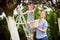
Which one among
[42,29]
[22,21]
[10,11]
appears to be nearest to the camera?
[42,29]

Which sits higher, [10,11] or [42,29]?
[10,11]

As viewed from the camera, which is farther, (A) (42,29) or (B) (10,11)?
(B) (10,11)

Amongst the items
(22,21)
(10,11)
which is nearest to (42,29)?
(10,11)

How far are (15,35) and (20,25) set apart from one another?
1843mm

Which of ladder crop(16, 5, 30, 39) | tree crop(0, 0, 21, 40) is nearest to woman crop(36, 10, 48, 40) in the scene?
tree crop(0, 0, 21, 40)

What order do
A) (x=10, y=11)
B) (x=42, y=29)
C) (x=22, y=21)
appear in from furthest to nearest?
(x=22, y=21) → (x=10, y=11) → (x=42, y=29)

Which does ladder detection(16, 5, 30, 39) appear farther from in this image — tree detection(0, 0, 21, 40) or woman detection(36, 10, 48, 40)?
woman detection(36, 10, 48, 40)

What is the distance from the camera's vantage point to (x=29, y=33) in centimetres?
1042

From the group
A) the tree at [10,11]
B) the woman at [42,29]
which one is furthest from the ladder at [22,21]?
the woman at [42,29]

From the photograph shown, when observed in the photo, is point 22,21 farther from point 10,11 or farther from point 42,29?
point 42,29

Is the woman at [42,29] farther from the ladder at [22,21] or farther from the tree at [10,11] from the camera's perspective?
the ladder at [22,21]

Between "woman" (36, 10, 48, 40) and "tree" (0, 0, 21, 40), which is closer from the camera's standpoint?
"woman" (36, 10, 48, 40)

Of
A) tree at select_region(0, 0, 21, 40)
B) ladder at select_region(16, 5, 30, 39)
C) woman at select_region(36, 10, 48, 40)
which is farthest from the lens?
ladder at select_region(16, 5, 30, 39)

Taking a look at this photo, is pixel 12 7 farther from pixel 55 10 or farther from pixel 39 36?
pixel 55 10
